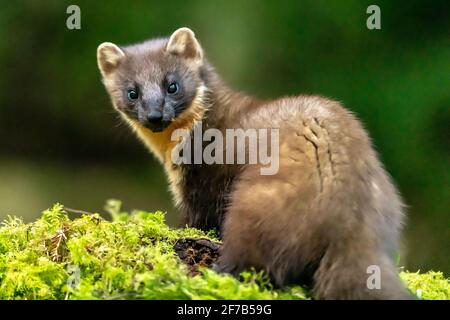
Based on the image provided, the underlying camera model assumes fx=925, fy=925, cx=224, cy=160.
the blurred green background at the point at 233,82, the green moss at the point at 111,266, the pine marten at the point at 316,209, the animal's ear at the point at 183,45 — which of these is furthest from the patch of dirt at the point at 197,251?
the blurred green background at the point at 233,82

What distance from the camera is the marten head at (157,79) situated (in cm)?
609

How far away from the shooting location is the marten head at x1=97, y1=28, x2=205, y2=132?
609 cm

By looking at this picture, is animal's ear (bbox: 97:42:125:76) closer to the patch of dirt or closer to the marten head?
the marten head

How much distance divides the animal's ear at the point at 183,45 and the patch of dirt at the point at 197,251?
1.70 m

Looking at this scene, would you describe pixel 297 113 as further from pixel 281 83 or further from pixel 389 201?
pixel 281 83

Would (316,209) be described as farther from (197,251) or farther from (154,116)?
(154,116)

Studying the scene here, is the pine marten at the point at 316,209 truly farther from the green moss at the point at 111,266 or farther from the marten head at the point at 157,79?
the marten head at the point at 157,79

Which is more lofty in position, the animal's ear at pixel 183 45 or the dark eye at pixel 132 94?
the animal's ear at pixel 183 45

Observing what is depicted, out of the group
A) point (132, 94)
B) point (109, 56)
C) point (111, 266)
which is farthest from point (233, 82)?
point (111, 266)

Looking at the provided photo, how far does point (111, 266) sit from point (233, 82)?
5.47 meters

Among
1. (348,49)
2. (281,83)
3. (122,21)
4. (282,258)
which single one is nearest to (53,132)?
(122,21)

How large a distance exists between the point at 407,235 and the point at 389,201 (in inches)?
193

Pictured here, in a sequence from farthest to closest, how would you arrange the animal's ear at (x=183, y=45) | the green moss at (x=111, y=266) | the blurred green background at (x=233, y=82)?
the blurred green background at (x=233, y=82)
the animal's ear at (x=183, y=45)
the green moss at (x=111, y=266)

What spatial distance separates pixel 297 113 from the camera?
5020 millimetres
